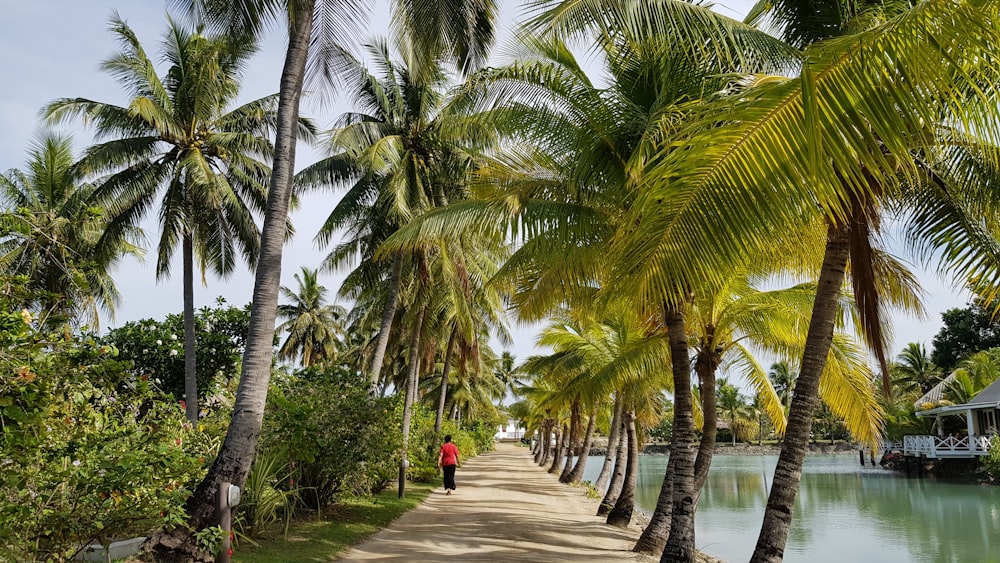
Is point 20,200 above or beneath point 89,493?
above

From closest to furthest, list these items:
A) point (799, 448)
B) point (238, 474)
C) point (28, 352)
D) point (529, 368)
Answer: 1. point (28, 352)
2. point (799, 448)
3. point (238, 474)
4. point (529, 368)

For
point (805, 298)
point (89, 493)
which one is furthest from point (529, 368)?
point (89, 493)

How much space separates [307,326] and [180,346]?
28283mm

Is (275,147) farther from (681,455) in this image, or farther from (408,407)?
(408,407)

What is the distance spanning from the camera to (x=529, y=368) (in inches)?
890

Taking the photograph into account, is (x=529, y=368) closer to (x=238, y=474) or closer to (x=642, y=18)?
(x=238, y=474)

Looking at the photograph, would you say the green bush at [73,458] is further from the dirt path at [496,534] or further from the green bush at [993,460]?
the green bush at [993,460]

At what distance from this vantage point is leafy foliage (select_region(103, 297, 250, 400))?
17.6 meters

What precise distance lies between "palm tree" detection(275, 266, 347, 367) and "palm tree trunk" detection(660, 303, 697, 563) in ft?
125

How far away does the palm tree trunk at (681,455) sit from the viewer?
29.2 ft

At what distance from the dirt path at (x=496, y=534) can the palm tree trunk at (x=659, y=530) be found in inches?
12.2

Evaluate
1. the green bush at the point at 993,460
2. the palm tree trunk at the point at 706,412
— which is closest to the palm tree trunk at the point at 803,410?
the palm tree trunk at the point at 706,412

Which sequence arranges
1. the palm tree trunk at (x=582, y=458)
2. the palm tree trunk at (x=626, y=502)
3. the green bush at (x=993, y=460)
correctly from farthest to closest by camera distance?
the green bush at (x=993, y=460) < the palm tree trunk at (x=582, y=458) < the palm tree trunk at (x=626, y=502)

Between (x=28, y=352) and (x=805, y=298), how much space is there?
10296 mm
